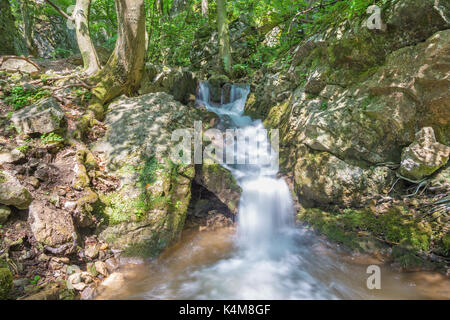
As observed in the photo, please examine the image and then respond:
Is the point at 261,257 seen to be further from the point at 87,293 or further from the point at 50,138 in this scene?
the point at 50,138

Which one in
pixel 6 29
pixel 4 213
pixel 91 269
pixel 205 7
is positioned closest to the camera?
pixel 4 213

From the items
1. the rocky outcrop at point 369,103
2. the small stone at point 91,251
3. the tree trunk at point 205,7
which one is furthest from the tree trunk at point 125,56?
the tree trunk at point 205,7

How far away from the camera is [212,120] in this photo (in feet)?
24.9

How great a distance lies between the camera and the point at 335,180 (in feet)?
14.9

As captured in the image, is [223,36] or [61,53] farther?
[61,53]

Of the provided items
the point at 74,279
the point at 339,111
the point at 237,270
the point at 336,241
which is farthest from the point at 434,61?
the point at 74,279

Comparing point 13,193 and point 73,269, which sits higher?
point 13,193

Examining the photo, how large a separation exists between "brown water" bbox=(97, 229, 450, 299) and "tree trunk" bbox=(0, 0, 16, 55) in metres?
7.70

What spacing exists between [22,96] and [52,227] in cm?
313

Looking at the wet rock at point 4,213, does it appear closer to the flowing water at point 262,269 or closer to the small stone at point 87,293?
the small stone at point 87,293

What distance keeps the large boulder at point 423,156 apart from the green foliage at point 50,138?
6.18 metres

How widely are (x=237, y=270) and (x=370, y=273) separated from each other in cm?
209

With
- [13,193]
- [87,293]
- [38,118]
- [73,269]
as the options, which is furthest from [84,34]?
[87,293]

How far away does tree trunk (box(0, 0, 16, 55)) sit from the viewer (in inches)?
245
